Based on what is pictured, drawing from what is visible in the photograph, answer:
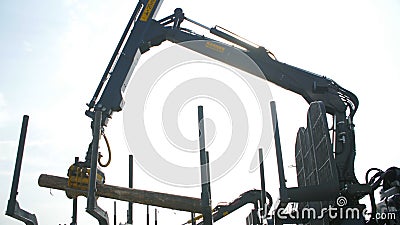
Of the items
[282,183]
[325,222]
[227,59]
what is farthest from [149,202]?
[227,59]

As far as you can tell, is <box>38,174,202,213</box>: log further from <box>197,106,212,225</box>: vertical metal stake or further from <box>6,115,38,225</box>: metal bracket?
<box>6,115,38,225</box>: metal bracket

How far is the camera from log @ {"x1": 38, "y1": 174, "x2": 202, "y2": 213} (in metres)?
5.61

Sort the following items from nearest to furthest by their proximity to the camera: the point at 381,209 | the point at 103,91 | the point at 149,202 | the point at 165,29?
the point at 149,202, the point at 381,209, the point at 103,91, the point at 165,29

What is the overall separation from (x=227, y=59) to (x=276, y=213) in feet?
14.3

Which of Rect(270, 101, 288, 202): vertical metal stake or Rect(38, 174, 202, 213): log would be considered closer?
Rect(38, 174, 202, 213): log

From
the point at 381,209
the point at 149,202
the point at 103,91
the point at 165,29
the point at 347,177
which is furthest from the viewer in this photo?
the point at 165,29

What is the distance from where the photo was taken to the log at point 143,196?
18.4ft

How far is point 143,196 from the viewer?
593 cm

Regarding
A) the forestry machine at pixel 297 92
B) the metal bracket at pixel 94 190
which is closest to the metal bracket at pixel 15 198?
the metal bracket at pixel 94 190

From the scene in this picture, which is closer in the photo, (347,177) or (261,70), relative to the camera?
(347,177)

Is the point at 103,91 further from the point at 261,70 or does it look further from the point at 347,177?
the point at 347,177

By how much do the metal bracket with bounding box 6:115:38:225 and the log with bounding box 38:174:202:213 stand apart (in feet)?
3.18

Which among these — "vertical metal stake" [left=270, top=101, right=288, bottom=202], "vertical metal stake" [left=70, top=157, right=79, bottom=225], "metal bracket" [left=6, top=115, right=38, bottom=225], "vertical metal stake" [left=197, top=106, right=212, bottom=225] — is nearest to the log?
"vertical metal stake" [left=197, top=106, right=212, bottom=225]

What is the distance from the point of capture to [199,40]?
1105 centimetres
